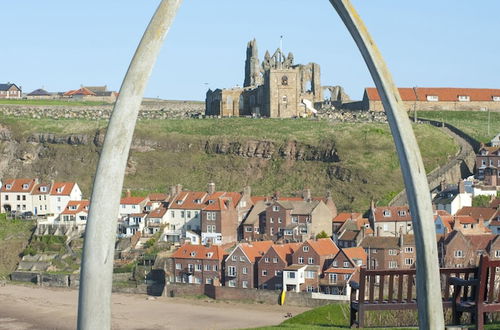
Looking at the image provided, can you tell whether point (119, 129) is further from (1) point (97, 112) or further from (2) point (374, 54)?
(1) point (97, 112)

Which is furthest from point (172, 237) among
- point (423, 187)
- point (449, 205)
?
point (423, 187)

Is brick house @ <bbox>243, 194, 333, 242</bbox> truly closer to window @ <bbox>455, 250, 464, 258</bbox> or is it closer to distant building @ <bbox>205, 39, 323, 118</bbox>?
window @ <bbox>455, 250, 464, 258</bbox>

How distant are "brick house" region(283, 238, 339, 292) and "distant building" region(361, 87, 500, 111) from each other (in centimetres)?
4873

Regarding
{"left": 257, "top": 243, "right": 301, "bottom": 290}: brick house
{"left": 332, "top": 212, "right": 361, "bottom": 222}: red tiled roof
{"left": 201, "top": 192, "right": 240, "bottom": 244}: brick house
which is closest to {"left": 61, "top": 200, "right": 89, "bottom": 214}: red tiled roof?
{"left": 201, "top": 192, "right": 240, "bottom": 244}: brick house

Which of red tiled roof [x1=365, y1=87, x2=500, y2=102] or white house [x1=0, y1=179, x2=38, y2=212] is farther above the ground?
red tiled roof [x1=365, y1=87, x2=500, y2=102]

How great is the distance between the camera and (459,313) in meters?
14.9

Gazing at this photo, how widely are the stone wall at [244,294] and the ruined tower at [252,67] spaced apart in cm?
4877

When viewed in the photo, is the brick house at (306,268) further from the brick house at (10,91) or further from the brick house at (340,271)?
the brick house at (10,91)

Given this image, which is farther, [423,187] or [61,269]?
[61,269]

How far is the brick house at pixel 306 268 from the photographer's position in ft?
169

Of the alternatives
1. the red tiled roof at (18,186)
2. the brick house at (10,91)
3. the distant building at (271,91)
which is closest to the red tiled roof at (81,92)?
the brick house at (10,91)

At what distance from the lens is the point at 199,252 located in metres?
56.1

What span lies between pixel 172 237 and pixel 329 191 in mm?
13186

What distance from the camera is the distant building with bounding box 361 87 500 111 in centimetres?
10038
